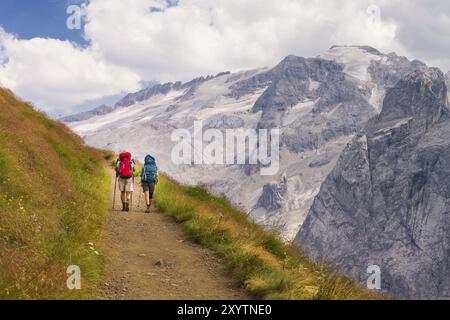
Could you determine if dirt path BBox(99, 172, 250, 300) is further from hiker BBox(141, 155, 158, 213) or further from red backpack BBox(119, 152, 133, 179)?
red backpack BBox(119, 152, 133, 179)

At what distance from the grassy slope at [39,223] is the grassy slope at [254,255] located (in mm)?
2926

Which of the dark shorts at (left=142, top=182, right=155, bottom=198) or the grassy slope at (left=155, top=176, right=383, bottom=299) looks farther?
the dark shorts at (left=142, top=182, right=155, bottom=198)

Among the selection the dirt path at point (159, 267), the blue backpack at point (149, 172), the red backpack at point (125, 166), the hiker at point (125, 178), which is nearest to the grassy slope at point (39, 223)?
the dirt path at point (159, 267)

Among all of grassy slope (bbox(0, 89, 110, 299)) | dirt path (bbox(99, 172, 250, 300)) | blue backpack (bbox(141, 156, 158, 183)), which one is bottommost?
dirt path (bbox(99, 172, 250, 300))

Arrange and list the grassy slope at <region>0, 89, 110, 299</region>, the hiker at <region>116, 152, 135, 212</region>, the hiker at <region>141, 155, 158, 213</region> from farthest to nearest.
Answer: the hiker at <region>141, 155, 158, 213</region>
the hiker at <region>116, 152, 135, 212</region>
the grassy slope at <region>0, 89, 110, 299</region>

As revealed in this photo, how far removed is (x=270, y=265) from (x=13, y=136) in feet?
33.1

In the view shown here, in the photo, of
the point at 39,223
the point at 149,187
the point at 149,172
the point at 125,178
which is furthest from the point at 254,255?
the point at 125,178

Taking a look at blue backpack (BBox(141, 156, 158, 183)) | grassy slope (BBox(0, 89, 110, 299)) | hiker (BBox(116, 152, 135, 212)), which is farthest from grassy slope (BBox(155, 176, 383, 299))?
grassy slope (BBox(0, 89, 110, 299))

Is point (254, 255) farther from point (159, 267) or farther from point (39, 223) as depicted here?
point (39, 223)

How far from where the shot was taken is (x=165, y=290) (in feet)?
31.0

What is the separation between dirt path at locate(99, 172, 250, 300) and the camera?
9.34 meters

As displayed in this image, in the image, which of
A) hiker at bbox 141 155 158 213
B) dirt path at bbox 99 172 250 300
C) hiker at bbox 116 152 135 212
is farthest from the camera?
hiker at bbox 141 155 158 213

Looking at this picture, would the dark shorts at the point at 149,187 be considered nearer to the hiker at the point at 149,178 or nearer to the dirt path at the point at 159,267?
the hiker at the point at 149,178
